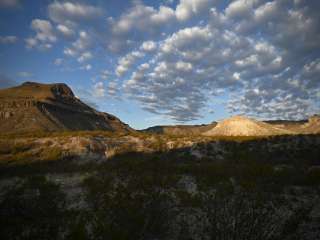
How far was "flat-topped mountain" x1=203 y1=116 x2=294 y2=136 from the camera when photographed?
121m

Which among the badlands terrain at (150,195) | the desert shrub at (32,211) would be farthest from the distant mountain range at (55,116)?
the desert shrub at (32,211)

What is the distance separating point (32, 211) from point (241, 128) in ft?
388

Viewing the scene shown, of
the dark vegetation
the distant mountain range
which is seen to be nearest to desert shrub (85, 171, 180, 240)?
the dark vegetation

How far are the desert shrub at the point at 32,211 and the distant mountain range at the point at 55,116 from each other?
177 feet

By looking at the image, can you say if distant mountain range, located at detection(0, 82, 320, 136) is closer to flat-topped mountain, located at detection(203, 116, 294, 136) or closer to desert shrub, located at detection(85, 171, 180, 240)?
flat-topped mountain, located at detection(203, 116, 294, 136)

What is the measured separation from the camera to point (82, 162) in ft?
93.7

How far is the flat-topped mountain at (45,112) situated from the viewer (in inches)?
3191

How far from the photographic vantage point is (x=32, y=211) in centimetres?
1590

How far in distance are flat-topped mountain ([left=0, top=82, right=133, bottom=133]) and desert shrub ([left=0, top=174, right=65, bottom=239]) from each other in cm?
6062

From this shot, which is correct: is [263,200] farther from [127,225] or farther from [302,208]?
[127,225]

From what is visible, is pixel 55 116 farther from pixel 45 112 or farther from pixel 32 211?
pixel 32 211

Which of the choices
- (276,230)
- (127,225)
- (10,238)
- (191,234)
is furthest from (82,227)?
(276,230)

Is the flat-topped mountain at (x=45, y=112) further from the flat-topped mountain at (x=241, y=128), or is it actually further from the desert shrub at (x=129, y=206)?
the desert shrub at (x=129, y=206)

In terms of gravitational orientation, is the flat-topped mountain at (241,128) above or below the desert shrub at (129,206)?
above
